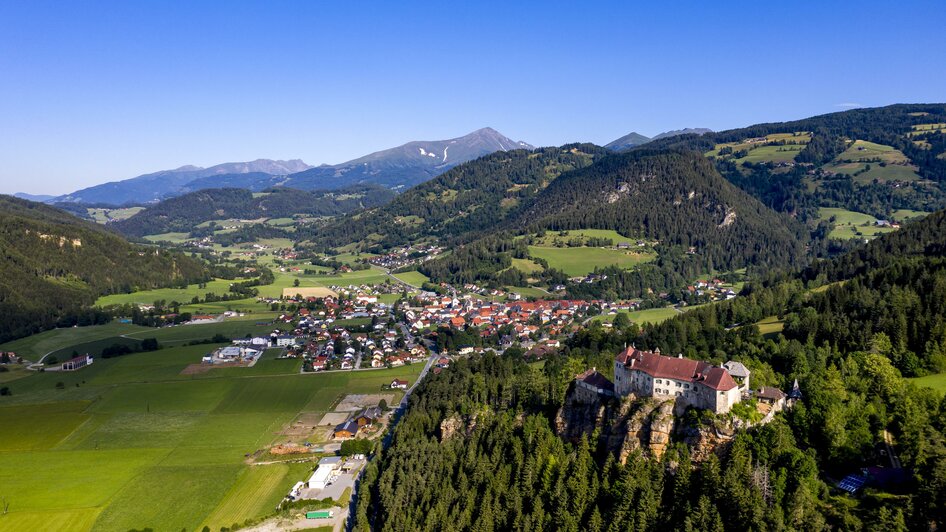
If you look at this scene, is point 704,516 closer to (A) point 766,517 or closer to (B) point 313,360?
(A) point 766,517

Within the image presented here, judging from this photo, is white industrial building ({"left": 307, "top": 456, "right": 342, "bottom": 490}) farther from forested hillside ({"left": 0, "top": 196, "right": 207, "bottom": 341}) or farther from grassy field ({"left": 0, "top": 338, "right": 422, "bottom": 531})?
forested hillside ({"left": 0, "top": 196, "right": 207, "bottom": 341})

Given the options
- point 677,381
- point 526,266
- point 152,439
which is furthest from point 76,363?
point 526,266

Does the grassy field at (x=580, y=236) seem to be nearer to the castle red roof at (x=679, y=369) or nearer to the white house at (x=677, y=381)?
the white house at (x=677, y=381)

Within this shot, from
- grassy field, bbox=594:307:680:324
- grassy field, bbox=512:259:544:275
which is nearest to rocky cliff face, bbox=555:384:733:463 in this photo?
grassy field, bbox=594:307:680:324

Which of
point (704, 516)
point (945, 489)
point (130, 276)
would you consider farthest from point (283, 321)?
point (945, 489)

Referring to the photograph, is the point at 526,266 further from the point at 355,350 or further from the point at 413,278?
the point at 355,350

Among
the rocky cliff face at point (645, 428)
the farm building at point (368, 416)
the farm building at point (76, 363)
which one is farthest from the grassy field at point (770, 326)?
the farm building at point (76, 363)
